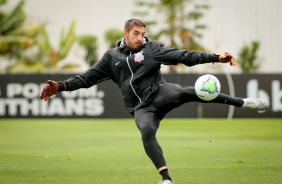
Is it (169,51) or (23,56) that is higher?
(169,51)

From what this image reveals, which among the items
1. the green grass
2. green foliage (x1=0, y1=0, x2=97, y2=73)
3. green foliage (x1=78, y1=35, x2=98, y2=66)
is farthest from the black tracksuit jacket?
green foliage (x1=78, y1=35, x2=98, y2=66)

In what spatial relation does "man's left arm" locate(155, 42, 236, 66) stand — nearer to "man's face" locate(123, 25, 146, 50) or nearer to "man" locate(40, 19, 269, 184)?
"man" locate(40, 19, 269, 184)

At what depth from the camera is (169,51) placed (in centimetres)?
867

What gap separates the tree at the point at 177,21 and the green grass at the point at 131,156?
80.4 ft

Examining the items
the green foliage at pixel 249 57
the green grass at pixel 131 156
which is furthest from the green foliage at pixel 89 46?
the green grass at pixel 131 156

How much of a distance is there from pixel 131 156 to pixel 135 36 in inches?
161

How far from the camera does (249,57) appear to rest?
141 ft

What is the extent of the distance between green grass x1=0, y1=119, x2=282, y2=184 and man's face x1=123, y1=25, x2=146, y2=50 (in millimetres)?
1768

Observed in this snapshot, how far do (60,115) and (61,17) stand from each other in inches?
764

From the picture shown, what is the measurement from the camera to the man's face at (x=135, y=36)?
879 cm

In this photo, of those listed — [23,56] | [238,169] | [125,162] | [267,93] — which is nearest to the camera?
[238,169]

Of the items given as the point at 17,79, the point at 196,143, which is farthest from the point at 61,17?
the point at 196,143

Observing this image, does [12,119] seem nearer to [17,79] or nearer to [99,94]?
[17,79]

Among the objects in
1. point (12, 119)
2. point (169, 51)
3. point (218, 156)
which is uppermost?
point (169, 51)
